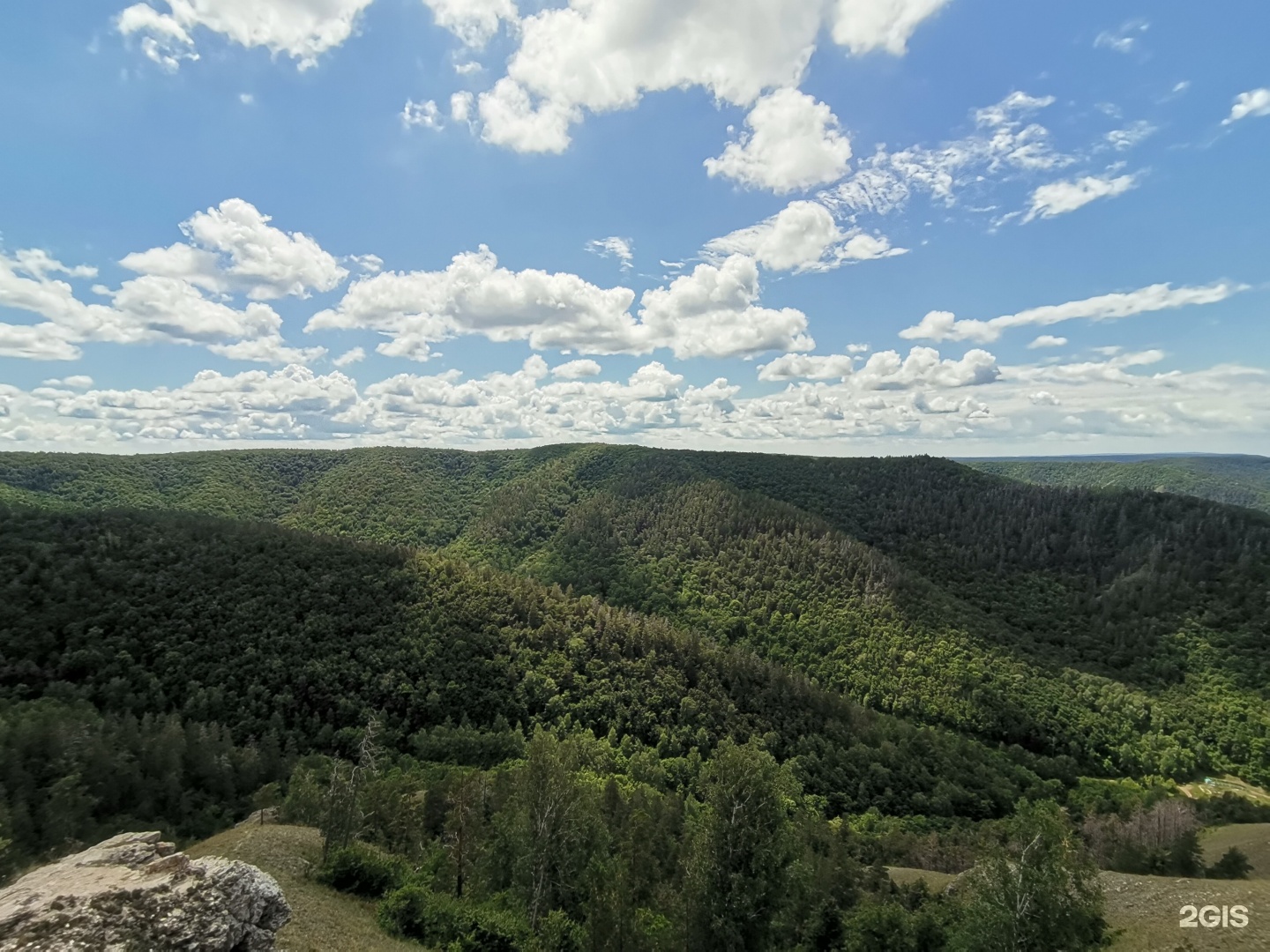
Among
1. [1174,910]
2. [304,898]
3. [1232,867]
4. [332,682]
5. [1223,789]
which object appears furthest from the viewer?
[1223,789]

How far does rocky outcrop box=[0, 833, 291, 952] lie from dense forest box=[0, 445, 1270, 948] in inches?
715

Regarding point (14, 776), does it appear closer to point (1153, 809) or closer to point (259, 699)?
point (259, 699)

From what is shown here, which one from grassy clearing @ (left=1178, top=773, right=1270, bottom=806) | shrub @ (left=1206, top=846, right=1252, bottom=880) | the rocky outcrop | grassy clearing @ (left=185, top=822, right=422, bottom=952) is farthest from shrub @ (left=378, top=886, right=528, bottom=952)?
grassy clearing @ (left=1178, top=773, right=1270, bottom=806)

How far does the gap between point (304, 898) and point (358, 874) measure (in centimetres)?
472

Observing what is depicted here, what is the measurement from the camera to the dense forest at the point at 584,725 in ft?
147

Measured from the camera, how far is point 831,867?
6288 centimetres

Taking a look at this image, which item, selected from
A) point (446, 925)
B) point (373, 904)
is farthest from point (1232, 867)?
point (373, 904)

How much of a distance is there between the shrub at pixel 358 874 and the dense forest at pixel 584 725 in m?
0.25

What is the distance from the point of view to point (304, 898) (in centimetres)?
3859

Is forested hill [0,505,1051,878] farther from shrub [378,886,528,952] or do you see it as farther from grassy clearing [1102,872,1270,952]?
grassy clearing [1102,872,1270,952]

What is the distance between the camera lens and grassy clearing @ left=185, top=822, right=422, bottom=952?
3353cm

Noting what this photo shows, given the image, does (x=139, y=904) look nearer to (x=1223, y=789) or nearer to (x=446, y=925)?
(x=446, y=925)

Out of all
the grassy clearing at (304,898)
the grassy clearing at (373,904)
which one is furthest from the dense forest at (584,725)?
the grassy clearing at (373,904)

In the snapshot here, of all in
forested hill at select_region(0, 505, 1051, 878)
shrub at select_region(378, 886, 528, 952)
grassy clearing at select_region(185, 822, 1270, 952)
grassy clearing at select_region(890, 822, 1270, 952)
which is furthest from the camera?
forested hill at select_region(0, 505, 1051, 878)
